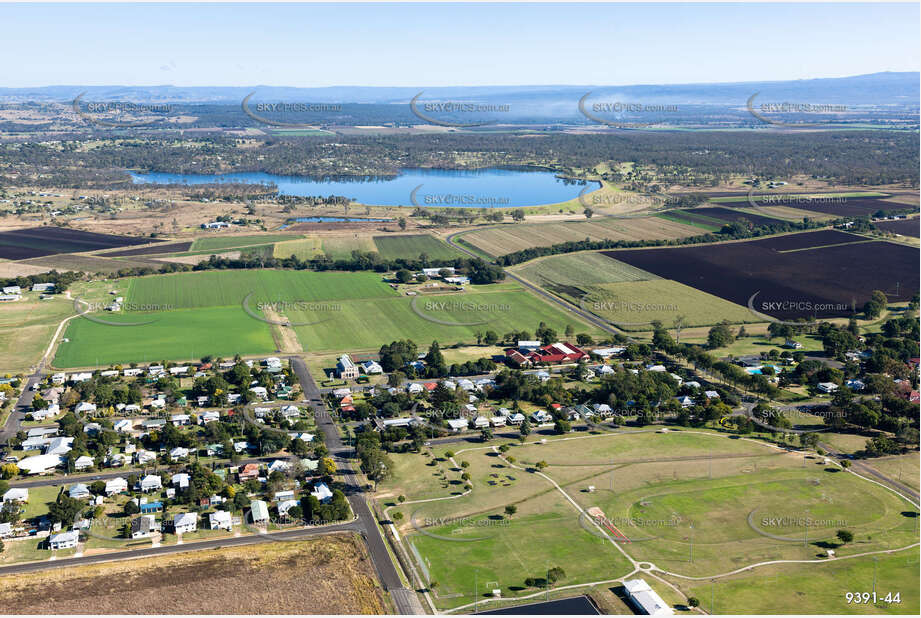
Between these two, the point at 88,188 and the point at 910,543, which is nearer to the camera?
the point at 910,543

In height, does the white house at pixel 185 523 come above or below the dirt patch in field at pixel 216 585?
above

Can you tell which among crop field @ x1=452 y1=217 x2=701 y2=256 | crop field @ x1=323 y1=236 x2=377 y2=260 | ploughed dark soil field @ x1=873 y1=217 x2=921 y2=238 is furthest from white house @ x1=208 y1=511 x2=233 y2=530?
ploughed dark soil field @ x1=873 y1=217 x2=921 y2=238

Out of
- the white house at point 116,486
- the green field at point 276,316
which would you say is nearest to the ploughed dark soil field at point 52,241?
the green field at point 276,316

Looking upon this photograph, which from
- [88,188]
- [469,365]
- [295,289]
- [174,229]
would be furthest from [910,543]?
[88,188]

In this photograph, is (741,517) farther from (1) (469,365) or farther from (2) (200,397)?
(2) (200,397)

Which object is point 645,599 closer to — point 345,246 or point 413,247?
point 413,247

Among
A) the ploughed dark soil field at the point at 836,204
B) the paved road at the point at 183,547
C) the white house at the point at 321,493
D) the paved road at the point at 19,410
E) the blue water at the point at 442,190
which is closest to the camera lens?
the paved road at the point at 183,547

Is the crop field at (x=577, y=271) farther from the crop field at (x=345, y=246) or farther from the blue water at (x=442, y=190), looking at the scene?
the blue water at (x=442, y=190)
